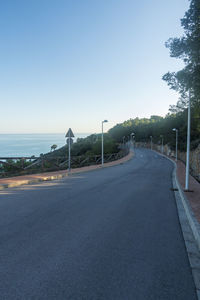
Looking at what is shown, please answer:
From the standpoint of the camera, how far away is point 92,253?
133 inches

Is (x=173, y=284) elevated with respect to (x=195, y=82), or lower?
lower

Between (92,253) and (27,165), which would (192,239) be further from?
(27,165)

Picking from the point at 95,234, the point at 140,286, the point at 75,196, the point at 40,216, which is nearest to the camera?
the point at 140,286

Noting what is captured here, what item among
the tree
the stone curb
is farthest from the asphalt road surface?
the tree

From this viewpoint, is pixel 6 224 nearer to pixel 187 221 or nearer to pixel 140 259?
pixel 140 259

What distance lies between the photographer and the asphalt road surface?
2.51m

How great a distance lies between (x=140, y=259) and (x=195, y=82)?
711cm

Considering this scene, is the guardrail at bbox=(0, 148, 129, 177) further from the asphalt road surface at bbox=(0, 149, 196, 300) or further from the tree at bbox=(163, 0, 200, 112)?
→ the tree at bbox=(163, 0, 200, 112)

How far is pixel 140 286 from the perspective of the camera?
2590 millimetres

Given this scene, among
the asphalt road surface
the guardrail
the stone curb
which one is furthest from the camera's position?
the guardrail

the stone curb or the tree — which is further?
the tree

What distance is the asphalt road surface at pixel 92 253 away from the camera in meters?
2.51

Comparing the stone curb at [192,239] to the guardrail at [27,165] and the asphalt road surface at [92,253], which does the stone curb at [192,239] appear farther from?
the guardrail at [27,165]

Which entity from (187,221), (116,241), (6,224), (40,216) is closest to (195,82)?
(187,221)
